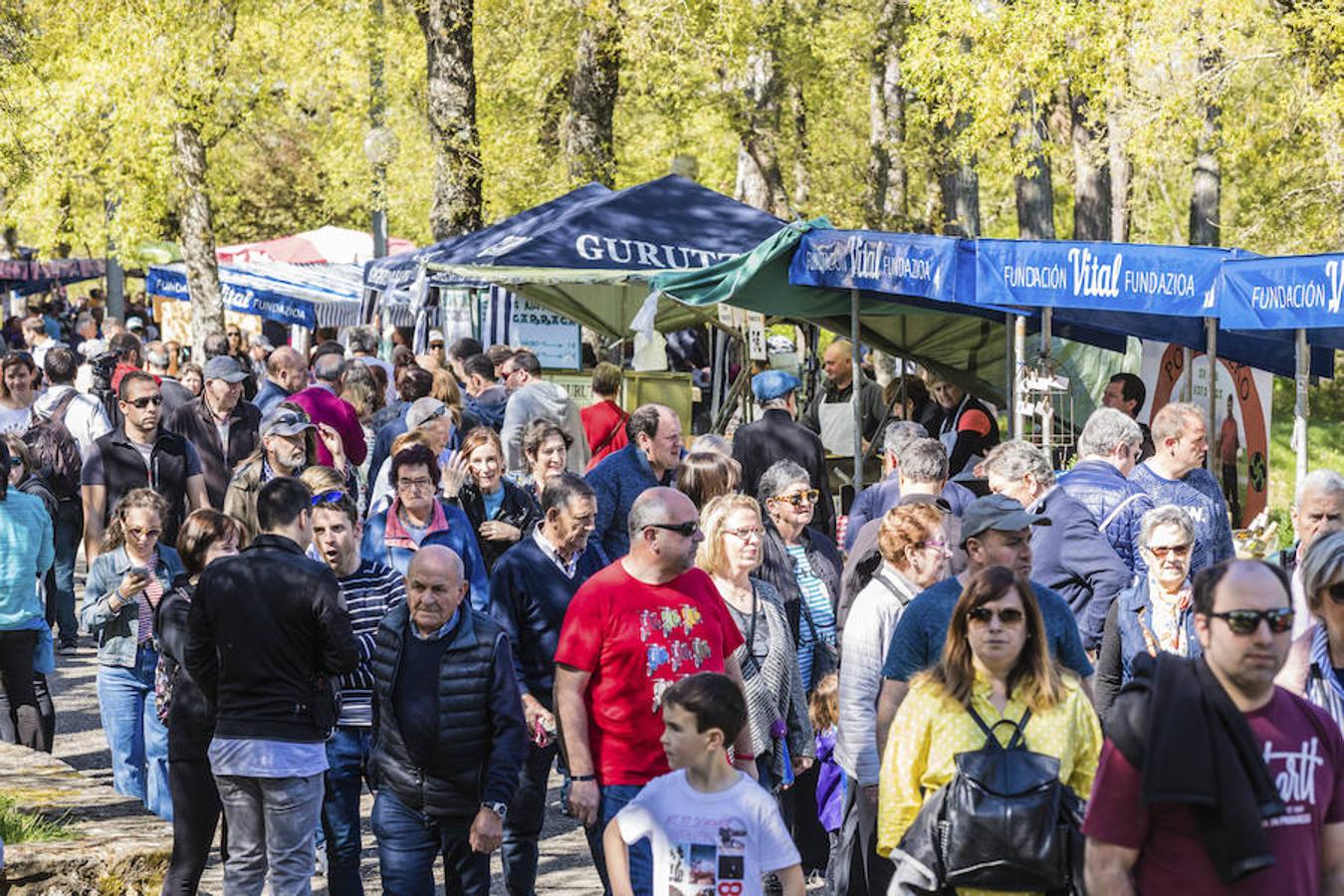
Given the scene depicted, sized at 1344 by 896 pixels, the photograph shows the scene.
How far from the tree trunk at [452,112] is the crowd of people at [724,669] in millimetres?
11606

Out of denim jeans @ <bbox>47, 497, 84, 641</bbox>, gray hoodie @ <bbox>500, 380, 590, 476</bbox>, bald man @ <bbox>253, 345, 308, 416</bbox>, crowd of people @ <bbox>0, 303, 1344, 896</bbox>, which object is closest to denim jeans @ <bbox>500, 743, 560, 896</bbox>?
crowd of people @ <bbox>0, 303, 1344, 896</bbox>

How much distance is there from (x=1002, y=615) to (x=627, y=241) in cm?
1184

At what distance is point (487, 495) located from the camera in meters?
9.86

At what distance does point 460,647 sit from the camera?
21.3ft

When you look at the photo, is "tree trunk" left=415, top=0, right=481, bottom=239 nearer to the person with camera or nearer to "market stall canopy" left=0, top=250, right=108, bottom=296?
the person with camera

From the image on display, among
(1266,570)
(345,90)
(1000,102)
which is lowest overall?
(1266,570)

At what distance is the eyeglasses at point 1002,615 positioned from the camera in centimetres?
503

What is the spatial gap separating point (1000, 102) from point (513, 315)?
542 centimetres

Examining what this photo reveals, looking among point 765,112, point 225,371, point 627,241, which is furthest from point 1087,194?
point 225,371

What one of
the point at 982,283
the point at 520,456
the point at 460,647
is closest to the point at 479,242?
the point at 520,456

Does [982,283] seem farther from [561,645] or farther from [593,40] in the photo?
[593,40]

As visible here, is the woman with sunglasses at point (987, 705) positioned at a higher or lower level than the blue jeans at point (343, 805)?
higher

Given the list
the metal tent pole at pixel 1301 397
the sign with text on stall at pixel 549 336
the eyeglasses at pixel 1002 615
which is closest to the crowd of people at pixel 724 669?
the eyeglasses at pixel 1002 615

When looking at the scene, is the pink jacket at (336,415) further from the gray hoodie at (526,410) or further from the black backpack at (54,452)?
the black backpack at (54,452)
